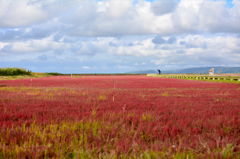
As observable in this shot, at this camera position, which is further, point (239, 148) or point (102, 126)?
point (102, 126)

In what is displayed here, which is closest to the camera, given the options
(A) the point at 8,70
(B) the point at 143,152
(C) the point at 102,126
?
(B) the point at 143,152

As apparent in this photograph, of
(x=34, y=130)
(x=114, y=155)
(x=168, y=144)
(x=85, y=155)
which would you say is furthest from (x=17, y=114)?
(x=168, y=144)

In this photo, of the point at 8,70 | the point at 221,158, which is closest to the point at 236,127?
the point at 221,158

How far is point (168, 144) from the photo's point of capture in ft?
15.5

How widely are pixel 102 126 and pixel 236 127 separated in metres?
4.20

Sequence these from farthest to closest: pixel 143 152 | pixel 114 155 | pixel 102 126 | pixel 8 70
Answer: pixel 8 70, pixel 102 126, pixel 143 152, pixel 114 155

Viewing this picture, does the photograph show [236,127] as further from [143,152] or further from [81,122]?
[81,122]

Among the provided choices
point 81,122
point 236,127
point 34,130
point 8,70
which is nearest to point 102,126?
point 81,122

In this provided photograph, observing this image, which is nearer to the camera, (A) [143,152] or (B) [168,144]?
(A) [143,152]

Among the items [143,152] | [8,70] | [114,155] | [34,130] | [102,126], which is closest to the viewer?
[114,155]

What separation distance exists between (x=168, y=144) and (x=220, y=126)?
2.52 meters

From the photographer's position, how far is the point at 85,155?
13.6ft

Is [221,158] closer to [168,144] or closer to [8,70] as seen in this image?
[168,144]

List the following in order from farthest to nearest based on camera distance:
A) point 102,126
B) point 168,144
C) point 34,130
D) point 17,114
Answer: point 17,114 → point 102,126 → point 34,130 → point 168,144
